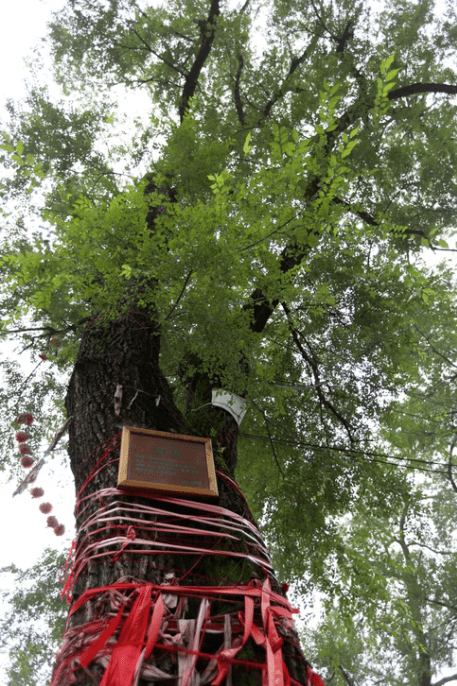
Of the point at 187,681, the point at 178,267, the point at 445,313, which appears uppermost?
the point at 445,313

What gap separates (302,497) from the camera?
369cm

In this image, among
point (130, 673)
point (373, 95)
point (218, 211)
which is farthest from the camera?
point (373, 95)

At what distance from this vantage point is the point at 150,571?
5.22 feet

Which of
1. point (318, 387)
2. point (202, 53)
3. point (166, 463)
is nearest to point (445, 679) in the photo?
point (318, 387)

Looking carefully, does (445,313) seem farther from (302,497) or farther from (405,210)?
(302,497)

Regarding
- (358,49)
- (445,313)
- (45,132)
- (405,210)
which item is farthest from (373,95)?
(45,132)

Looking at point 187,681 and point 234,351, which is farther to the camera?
point 234,351

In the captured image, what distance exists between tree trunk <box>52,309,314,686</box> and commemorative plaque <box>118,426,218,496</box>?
0.07 meters

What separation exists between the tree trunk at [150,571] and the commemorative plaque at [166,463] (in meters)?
0.07

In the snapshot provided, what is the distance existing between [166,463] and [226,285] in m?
0.98

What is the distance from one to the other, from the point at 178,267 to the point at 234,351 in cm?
56

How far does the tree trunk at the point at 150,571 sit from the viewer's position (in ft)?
4.05

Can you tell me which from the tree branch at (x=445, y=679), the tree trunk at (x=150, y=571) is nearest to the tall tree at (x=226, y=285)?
the tree trunk at (x=150, y=571)

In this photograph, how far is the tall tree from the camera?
1.57 metres
